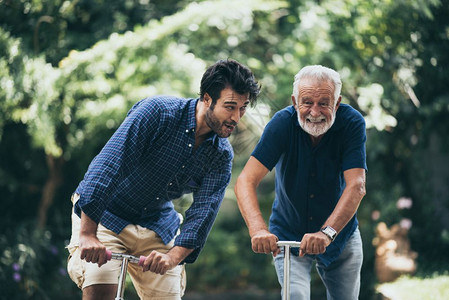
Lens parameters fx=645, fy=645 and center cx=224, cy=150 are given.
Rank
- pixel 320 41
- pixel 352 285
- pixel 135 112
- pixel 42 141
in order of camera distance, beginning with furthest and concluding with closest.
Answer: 1. pixel 320 41
2. pixel 42 141
3. pixel 352 285
4. pixel 135 112

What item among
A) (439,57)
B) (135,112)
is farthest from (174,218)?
(439,57)

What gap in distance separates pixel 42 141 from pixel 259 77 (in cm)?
267

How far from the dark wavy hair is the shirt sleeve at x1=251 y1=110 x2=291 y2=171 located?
0.19 metres

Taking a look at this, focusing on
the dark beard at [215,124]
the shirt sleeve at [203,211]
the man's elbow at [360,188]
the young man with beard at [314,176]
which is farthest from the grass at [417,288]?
the dark beard at [215,124]

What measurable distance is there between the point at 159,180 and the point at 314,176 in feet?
2.66

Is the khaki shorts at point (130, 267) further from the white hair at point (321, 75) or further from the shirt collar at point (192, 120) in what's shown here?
the white hair at point (321, 75)

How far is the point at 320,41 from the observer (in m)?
7.05

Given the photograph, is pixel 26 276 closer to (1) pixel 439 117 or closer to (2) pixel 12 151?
(2) pixel 12 151

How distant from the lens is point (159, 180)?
3383 millimetres

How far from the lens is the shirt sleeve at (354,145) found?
10.7ft

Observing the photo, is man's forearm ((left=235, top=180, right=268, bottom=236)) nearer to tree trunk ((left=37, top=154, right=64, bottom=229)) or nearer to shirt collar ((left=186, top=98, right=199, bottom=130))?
shirt collar ((left=186, top=98, right=199, bottom=130))

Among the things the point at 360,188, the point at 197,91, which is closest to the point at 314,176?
the point at 360,188

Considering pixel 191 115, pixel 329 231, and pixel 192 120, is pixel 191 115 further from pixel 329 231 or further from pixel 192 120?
pixel 329 231

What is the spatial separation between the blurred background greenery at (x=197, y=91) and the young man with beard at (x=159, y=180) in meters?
1.81
